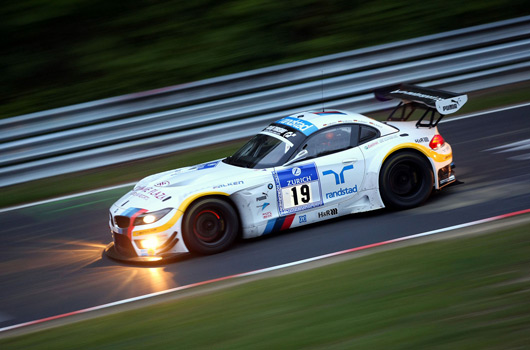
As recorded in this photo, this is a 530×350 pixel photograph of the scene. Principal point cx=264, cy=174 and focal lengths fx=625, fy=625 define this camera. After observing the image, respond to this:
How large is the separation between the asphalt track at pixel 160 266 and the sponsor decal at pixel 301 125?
118 cm

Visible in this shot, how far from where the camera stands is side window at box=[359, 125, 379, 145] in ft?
26.1

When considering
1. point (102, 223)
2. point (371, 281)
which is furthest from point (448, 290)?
point (102, 223)

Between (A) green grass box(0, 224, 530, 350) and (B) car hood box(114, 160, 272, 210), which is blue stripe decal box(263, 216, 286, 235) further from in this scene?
(A) green grass box(0, 224, 530, 350)

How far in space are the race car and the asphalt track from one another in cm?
20

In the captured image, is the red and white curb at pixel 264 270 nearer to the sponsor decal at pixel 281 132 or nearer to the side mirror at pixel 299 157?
the side mirror at pixel 299 157

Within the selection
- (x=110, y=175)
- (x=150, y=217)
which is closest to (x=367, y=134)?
(x=150, y=217)

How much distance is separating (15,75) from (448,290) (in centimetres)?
1191

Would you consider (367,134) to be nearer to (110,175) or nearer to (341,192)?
(341,192)

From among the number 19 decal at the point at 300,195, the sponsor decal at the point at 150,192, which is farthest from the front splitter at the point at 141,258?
the number 19 decal at the point at 300,195

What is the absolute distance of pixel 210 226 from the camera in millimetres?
7289

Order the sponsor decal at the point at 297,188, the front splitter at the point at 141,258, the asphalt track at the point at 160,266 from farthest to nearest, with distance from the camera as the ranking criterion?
the sponsor decal at the point at 297,188, the front splitter at the point at 141,258, the asphalt track at the point at 160,266

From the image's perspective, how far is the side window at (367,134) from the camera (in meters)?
7.95

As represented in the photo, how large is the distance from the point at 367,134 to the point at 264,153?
1.36 meters

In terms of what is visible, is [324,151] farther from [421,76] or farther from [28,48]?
[28,48]
